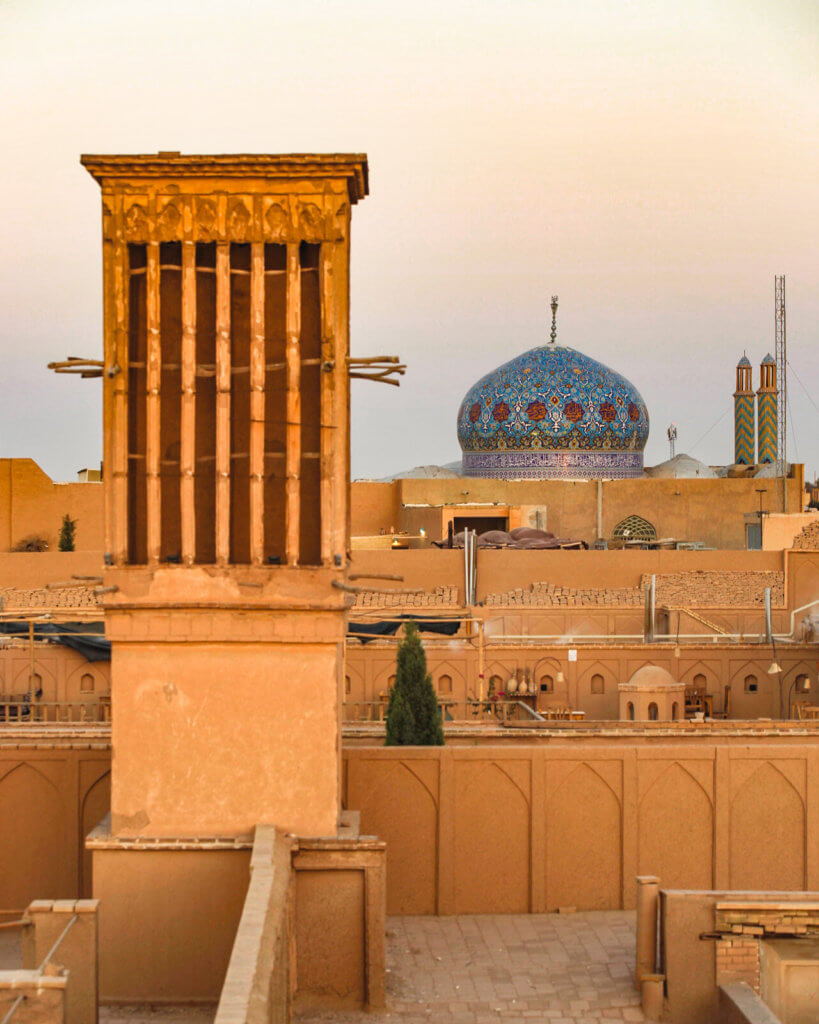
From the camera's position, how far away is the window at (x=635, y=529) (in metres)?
33.4

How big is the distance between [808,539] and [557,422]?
10385 millimetres

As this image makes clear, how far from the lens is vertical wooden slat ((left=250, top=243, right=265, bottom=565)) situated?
28.5 feet

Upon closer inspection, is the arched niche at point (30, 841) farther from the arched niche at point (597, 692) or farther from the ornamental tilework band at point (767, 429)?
the ornamental tilework band at point (767, 429)

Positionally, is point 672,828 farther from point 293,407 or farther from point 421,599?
point 421,599

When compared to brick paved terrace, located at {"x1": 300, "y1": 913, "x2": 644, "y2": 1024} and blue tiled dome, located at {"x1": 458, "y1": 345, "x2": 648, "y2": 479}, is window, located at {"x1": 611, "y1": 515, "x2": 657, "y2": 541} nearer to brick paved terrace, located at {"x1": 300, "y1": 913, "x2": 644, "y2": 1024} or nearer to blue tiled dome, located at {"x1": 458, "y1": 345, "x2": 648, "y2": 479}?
blue tiled dome, located at {"x1": 458, "y1": 345, "x2": 648, "y2": 479}

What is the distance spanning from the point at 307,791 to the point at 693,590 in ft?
60.2

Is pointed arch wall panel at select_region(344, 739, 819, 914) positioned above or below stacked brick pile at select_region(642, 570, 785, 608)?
below

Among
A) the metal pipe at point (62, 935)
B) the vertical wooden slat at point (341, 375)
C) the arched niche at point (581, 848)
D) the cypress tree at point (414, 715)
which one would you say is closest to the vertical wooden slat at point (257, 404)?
the vertical wooden slat at point (341, 375)

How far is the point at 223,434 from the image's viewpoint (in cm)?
877

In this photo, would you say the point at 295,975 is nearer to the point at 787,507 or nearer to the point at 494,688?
the point at 494,688

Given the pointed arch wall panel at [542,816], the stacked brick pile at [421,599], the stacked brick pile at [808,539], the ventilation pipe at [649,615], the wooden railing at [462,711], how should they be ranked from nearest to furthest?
the pointed arch wall panel at [542,816] < the wooden railing at [462,711] < the ventilation pipe at [649,615] < the stacked brick pile at [421,599] < the stacked brick pile at [808,539]

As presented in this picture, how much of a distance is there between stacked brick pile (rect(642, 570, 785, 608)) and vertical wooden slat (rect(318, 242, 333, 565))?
17.0 m

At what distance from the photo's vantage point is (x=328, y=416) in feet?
28.5

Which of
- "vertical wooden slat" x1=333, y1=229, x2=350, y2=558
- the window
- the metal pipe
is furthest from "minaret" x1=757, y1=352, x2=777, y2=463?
the metal pipe
